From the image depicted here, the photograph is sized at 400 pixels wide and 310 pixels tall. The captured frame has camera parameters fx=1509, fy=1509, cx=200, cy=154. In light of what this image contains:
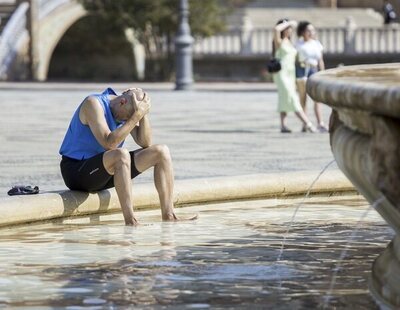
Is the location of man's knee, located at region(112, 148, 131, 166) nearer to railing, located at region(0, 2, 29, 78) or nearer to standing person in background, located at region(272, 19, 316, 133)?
standing person in background, located at region(272, 19, 316, 133)

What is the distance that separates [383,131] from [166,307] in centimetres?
140

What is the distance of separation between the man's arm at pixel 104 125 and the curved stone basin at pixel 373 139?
104 inches

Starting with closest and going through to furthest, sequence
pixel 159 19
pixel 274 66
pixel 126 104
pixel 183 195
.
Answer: pixel 126 104 → pixel 183 195 → pixel 274 66 → pixel 159 19

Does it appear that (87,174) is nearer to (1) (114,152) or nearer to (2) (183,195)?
(1) (114,152)

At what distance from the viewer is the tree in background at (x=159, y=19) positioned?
141 feet

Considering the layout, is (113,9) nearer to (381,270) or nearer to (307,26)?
(307,26)

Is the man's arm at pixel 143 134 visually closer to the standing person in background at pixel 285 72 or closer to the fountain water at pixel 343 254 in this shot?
the fountain water at pixel 343 254

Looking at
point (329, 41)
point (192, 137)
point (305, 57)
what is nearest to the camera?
point (192, 137)

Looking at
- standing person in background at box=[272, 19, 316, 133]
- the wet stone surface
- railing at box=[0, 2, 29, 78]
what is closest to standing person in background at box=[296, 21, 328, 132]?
standing person in background at box=[272, 19, 316, 133]

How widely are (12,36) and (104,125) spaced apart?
114ft

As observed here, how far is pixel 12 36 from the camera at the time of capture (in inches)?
1724

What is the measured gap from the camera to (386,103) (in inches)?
221

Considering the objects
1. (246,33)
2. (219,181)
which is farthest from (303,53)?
(246,33)

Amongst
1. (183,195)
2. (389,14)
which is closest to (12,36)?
(389,14)
